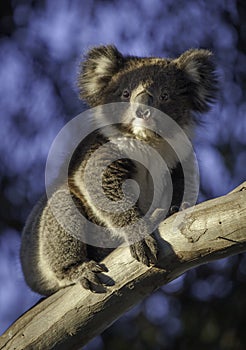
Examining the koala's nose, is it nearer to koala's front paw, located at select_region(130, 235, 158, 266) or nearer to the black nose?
the black nose

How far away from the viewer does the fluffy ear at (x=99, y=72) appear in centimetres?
602

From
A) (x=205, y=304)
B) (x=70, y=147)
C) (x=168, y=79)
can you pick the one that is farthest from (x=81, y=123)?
(x=205, y=304)

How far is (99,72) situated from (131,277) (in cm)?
207

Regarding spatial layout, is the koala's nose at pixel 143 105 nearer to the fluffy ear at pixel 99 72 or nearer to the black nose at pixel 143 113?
the black nose at pixel 143 113

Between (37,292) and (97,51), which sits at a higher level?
(97,51)

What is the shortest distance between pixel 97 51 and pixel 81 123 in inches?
24.0

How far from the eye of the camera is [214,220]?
4.30 metres

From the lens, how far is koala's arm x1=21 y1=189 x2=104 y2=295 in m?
5.16

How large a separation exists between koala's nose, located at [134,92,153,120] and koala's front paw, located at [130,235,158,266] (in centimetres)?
110

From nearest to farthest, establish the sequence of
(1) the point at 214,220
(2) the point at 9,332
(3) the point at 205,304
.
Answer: (1) the point at 214,220 < (2) the point at 9,332 < (3) the point at 205,304

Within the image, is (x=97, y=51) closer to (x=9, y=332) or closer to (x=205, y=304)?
(x=9, y=332)

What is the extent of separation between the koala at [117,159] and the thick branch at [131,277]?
0.12m

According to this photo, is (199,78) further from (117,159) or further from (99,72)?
(117,159)

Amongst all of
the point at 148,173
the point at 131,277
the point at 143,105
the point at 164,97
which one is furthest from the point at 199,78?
the point at 131,277
